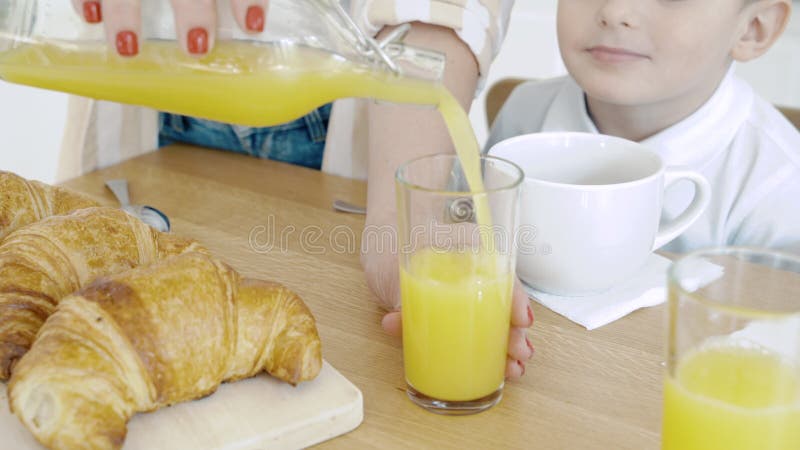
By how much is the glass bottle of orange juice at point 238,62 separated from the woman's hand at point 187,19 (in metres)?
0.01

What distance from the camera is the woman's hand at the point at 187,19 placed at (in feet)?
2.12

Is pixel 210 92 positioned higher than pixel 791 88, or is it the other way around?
pixel 210 92

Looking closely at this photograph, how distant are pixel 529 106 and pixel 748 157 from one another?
0.38 meters

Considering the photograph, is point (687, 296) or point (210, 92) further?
point (210, 92)

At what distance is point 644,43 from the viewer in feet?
3.57

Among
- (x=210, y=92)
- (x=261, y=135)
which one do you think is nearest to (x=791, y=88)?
(x=261, y=135)

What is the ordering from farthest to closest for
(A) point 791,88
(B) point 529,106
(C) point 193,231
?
(A) point 791,88, (B) point 529,106, (C) point 193,231

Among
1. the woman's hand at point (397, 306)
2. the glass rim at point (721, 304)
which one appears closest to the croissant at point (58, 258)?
the woman's hand at point (397, 306)

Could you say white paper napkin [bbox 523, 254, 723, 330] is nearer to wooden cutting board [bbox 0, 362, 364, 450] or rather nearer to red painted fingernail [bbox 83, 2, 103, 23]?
wooden cutting board [bbox 0, 362, 364, 450]

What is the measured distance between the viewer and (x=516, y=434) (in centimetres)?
67

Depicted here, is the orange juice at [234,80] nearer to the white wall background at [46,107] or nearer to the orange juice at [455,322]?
the orange juice at [455,322]

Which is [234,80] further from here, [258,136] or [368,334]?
[258,136]

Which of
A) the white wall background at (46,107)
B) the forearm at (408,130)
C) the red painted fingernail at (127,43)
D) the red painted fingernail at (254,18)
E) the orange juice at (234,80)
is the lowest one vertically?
the white wall background at (46,107)

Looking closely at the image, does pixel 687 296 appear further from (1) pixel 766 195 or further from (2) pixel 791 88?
(2) pixel 791 88
